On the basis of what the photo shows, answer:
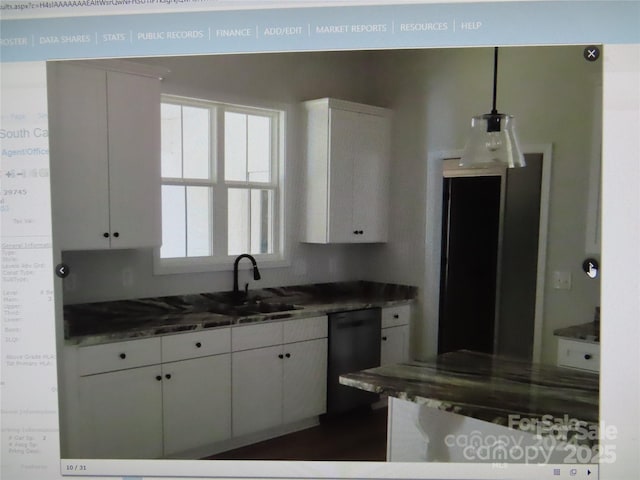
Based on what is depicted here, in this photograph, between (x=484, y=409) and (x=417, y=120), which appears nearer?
(x=484, y=409)

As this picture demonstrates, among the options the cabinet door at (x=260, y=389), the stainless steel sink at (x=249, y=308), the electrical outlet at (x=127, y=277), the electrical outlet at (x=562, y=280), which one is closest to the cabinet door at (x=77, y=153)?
the electrical outlet at (x=127, y=277)

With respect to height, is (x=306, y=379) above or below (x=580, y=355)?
below

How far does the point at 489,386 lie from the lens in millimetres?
933

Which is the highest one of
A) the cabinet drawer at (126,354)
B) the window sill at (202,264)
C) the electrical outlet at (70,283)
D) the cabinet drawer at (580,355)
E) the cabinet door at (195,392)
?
the window sill at (202,264)

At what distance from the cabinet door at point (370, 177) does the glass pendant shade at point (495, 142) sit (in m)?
0.20

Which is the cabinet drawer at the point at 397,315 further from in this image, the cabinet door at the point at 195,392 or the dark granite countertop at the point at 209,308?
the cabinet door at the point at 195,392

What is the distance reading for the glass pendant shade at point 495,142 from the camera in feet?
2.87

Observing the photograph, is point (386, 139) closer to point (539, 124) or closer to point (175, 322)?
point (539, 124)

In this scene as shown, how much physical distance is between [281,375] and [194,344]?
11.0 inches

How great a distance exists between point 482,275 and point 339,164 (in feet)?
1.55

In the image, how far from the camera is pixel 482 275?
97 cm

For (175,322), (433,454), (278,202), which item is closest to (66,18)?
(278,202)

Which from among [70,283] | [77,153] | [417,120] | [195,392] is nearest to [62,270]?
[70,283]

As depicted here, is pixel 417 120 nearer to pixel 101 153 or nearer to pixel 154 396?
pixel 101 153
